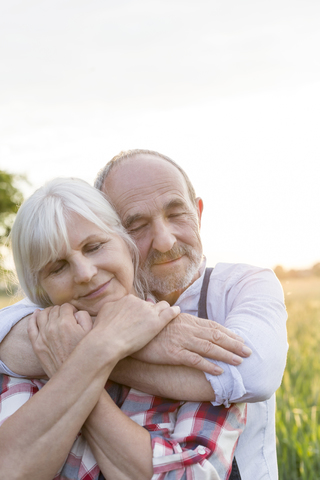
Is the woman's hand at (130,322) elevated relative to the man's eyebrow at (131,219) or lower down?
lower down

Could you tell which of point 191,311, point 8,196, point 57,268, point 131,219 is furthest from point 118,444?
point 8,196

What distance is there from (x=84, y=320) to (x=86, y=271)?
23 centimetres

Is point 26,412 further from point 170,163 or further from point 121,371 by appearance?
point 170,163

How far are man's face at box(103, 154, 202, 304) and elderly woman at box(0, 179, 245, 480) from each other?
0.28 m

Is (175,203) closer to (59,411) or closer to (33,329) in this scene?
(33,329)

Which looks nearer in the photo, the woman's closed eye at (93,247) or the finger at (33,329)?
the finger at (33,329)

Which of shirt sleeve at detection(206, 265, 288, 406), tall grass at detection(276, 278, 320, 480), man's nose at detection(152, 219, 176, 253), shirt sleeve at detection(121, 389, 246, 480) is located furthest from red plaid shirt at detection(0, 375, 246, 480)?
tall grass at detection(276, 278, 320, 480)

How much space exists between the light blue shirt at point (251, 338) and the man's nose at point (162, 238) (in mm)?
258

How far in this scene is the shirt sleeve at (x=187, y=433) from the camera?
1812 millimetres

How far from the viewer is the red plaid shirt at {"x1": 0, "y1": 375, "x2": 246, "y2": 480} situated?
182cm

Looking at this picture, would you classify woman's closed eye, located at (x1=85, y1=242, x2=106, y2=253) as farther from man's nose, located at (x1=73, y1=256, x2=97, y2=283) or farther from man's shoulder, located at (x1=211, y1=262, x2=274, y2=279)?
man's shoulder, located at (x1=211, y1=262, x2=274, y2=279)

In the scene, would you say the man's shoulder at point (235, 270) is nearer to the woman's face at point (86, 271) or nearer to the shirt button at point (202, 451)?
the woman's face at point (86, 271)

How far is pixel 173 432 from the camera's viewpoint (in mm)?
1986

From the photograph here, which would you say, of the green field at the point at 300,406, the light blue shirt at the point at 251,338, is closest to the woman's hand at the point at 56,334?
the light blue shirt at the point at 251,338
